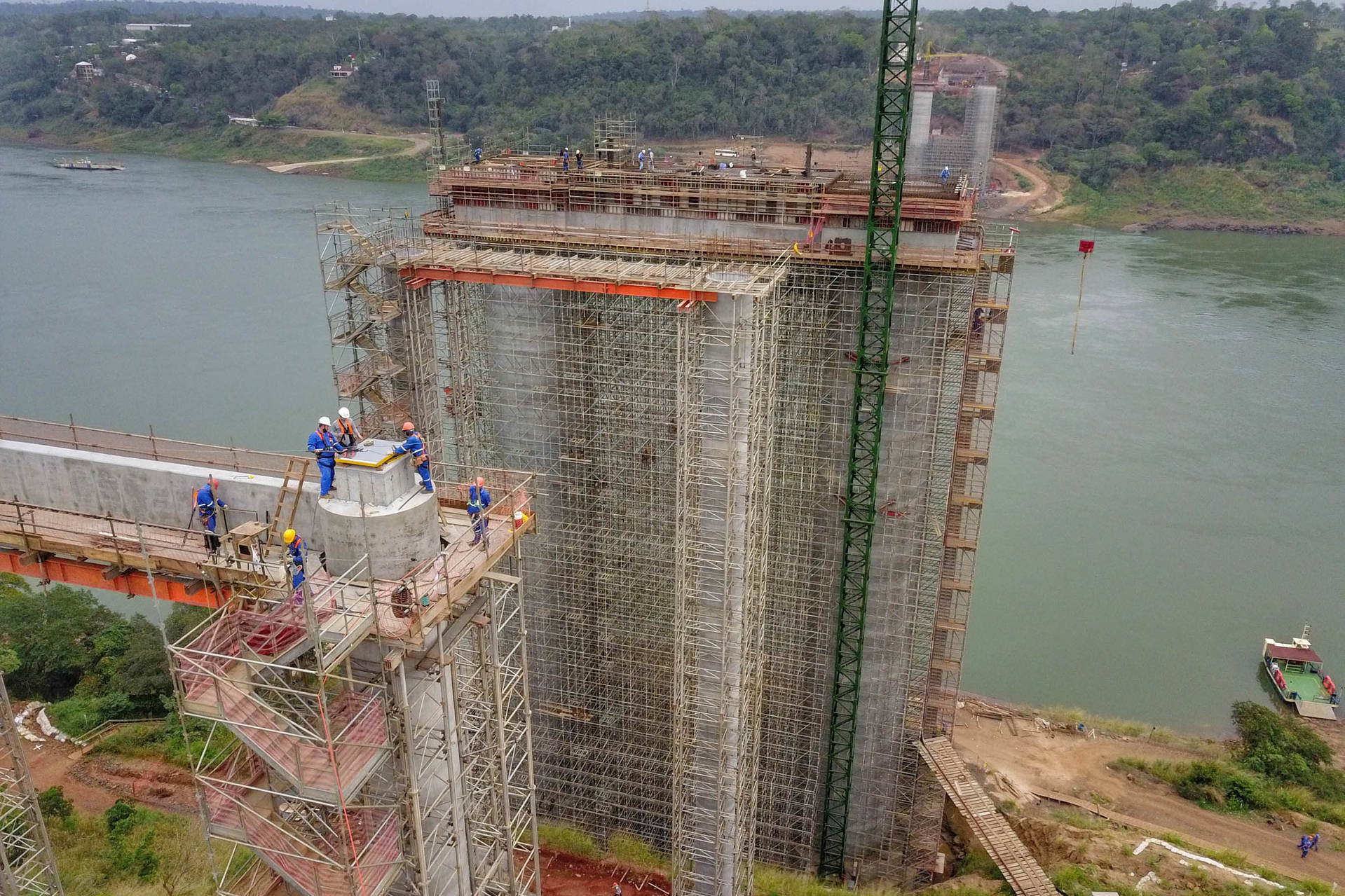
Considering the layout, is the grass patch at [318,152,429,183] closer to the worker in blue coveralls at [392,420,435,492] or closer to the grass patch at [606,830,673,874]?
the grass patch at [606,830,673,874]

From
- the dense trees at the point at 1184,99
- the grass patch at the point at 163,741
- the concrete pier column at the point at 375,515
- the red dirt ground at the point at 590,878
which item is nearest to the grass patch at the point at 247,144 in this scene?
the dense trees at the point at 1184,99

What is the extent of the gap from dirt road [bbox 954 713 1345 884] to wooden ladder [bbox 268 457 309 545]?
18.7 m

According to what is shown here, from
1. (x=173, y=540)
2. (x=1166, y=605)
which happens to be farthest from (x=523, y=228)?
(x=1166, y=605)

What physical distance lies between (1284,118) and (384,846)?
94.6m

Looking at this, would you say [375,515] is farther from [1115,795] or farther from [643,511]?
[1115,795]

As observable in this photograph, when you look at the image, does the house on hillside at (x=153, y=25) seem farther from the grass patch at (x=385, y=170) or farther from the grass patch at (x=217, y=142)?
the grass patch at (x=385, y=170)

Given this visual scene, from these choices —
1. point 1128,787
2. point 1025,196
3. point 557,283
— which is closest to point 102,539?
point 557,283

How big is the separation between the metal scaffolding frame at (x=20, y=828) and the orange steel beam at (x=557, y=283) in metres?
9.05

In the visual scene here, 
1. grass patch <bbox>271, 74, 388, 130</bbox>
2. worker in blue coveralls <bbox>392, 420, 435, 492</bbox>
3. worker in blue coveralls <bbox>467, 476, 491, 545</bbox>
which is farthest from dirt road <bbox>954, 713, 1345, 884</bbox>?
grass patch <bbox>271, 74, 388, 130</bbox>

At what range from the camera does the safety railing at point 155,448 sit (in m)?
15.2

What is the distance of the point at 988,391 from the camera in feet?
68.5

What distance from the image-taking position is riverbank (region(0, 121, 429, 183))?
3403 inches

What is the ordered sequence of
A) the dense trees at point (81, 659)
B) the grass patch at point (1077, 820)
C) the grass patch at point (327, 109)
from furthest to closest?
the grass patch at point (327, 109) → the dense trees at point (81, 659) → the grass patch at point (1077, 820)

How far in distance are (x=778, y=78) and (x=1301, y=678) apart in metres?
59.4
